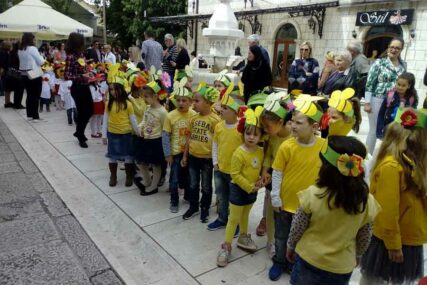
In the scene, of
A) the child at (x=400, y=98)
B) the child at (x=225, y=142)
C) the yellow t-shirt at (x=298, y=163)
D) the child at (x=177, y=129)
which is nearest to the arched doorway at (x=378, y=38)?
the child at (x=400, y=98)

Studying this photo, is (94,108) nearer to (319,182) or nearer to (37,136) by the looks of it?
(37,136)

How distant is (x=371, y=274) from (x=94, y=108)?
18.6ft

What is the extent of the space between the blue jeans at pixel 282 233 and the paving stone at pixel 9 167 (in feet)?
13.2

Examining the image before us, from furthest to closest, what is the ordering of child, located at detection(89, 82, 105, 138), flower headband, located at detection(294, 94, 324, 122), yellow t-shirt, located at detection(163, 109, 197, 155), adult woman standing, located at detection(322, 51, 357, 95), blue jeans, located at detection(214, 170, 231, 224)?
child, located at detection(89, 82, 105, 138) → adult woman standing, located at detection(322, 51, 357, 95) → yellow t-shirt, located at detection(163, 109, 197, 155) → blue jeans, located at detection(214, 170, 231, 224) → flower headband, located at detection(294, 94, 324, 122)

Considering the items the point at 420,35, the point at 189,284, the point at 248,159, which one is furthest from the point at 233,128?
the point at 420,35

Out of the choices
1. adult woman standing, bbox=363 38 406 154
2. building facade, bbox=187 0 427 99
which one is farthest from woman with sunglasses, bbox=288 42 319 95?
building facade, bbox=187 0 427 99

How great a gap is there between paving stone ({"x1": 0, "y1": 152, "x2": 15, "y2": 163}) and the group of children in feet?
7.65

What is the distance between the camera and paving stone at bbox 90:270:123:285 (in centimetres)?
270

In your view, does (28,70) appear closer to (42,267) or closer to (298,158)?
(42,267)

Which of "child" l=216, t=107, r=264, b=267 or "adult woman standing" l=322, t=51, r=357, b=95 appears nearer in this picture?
"child" l=216, t=107, r=264, b=267

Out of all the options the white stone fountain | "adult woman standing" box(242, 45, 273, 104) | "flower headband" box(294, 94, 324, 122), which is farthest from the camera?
the white stone fountain

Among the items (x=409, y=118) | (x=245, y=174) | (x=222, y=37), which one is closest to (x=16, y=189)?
(x=245, y=174)

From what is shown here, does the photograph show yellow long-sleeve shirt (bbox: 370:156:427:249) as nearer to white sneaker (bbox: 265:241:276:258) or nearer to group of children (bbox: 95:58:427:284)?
group of children (bbox: 95:58:427:284)

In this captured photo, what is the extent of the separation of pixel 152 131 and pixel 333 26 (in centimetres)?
1306
